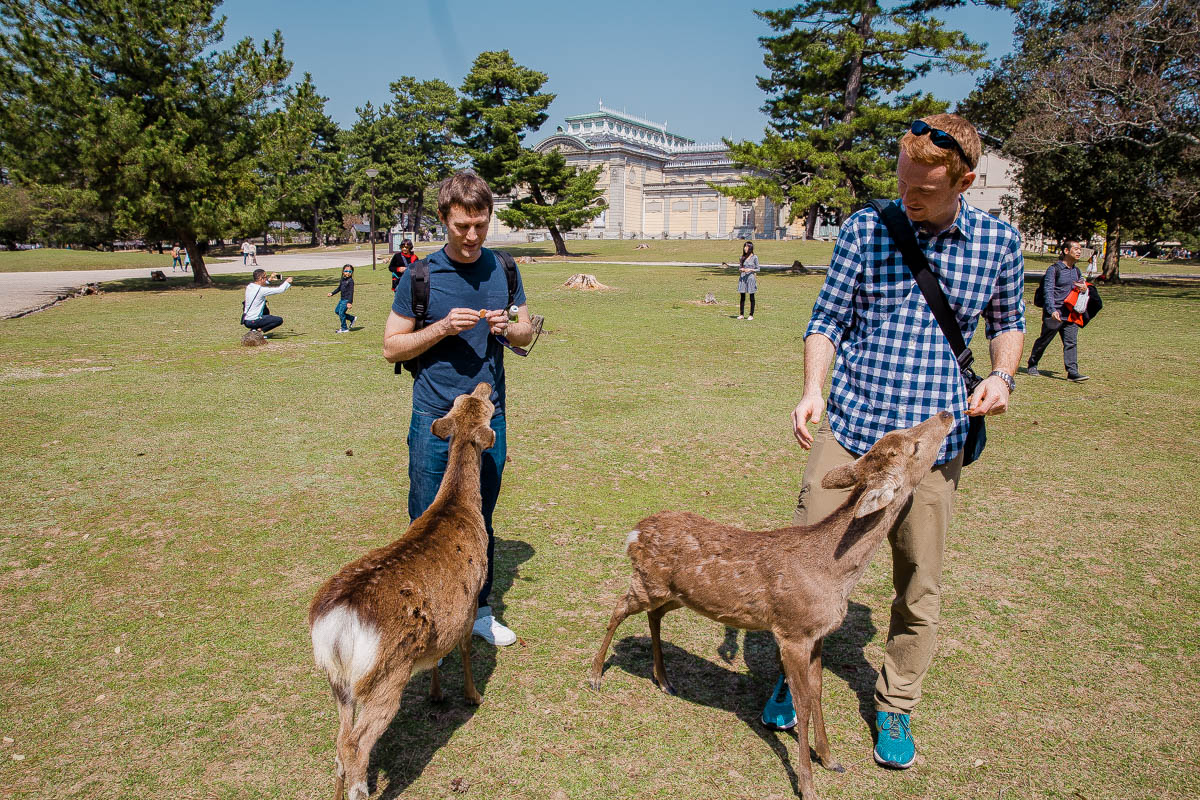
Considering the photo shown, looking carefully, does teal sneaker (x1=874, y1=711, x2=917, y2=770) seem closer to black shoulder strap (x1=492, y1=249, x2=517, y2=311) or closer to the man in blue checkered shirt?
the man in blue checkered shirt

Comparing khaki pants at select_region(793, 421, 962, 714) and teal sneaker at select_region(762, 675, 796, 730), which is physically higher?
khaki pants at select_region(793, 421, 962, 714)

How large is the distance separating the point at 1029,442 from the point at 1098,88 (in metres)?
25.2

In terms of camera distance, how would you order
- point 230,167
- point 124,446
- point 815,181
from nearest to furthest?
point 124,446
point 230,167
point 815,181

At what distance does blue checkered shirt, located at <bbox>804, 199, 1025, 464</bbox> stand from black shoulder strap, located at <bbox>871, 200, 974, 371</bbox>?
2 cm

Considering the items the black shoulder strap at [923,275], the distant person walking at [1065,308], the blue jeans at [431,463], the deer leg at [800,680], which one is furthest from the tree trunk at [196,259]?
the deer leg at [800,680]

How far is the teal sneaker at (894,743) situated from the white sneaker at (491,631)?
77.9 inches

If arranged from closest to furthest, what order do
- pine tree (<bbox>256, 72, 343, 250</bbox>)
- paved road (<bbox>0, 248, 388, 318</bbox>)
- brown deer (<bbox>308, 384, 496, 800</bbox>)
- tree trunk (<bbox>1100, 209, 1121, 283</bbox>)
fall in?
brown deer (<bbox>308, 384, 496, 800</bbox>)
paved road (<bbox>0, 248, 388, 318</bbox>)
pine tree (<bbox>256, 72, 343, 250</bbox>)
tree trunk (<bbox>1100, 209, 1121, 283</bbox>)

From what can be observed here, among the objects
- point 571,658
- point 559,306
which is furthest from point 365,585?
point 559,306

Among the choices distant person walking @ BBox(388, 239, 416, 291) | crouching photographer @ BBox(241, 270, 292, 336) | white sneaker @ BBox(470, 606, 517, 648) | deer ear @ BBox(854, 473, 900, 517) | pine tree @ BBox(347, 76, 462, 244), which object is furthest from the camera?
pine tree @ BBox(347, 76, 462, 244)

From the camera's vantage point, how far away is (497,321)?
3605 mm

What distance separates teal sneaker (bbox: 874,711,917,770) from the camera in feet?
10.5

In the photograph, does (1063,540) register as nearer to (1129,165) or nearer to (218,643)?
(218,643)

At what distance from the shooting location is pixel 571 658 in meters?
4.00

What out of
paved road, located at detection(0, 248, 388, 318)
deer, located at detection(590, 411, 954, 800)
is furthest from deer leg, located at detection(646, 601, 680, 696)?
paved road, located at detection(0, 248, 388, 318)
